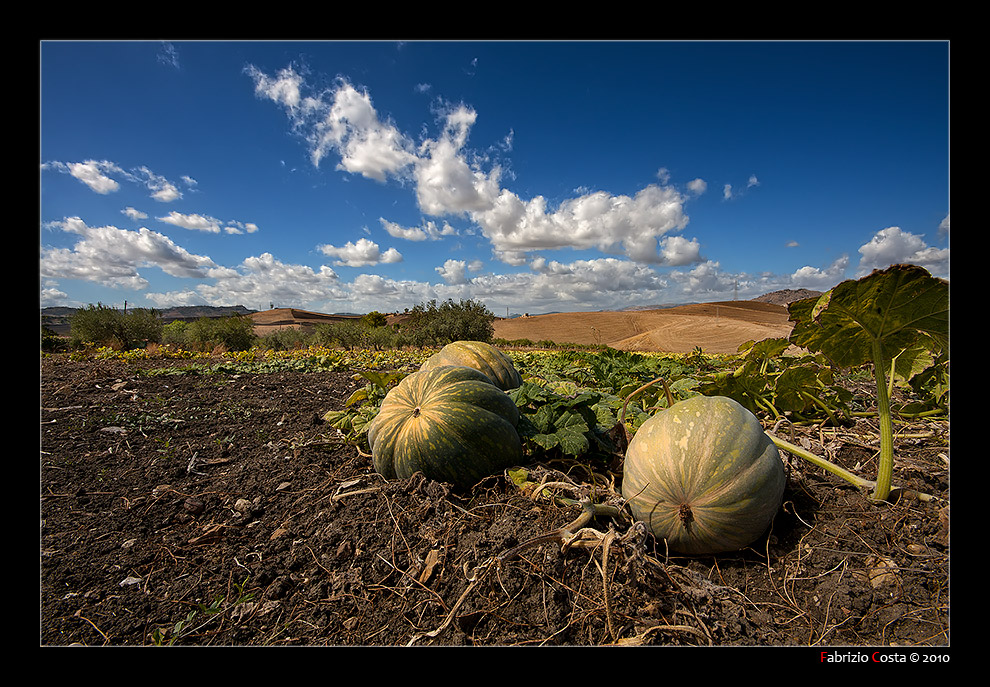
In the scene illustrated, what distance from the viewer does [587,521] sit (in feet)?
6.21

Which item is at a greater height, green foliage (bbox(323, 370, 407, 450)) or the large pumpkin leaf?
the large pumpkin leaf

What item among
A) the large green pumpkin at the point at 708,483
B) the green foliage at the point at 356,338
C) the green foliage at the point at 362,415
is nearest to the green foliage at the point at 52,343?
the green foliage at the point at 356,338

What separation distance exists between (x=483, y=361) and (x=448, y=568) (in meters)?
2.11

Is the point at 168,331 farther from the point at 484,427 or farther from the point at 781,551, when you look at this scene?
the point at 781,551

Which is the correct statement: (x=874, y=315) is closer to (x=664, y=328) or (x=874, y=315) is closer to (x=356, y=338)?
(x=356, y=338)

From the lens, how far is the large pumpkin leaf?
74.4 inches

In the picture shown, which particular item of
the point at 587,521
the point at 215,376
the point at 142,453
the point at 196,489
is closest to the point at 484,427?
the point at 587,521

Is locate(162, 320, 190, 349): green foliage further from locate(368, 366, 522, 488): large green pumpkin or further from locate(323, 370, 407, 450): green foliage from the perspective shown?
locate(368, 366, 522, 488): large green pumpkin

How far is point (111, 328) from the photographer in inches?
591

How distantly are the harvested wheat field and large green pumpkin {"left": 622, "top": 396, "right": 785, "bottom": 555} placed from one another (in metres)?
23.6

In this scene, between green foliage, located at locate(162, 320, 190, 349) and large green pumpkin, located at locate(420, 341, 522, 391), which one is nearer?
large green pumpkin, located at locate(420, 341, 522, 391)

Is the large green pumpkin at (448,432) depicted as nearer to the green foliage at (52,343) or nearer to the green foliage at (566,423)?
the green foliage at (566,423)

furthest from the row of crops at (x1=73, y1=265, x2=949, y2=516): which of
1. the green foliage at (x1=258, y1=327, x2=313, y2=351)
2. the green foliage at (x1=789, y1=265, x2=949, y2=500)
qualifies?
the green foliage at (x1=258, y1=327, x2=313, y2=351)

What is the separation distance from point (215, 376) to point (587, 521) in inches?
301
